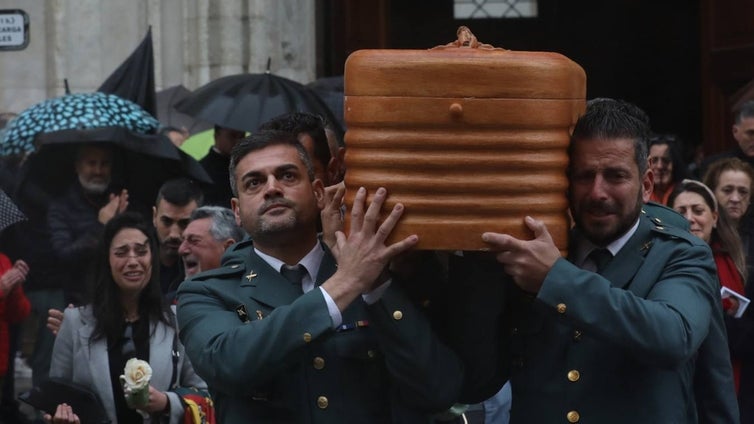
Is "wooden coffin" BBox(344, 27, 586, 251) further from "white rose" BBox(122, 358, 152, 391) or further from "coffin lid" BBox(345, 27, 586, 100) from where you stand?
"white rose" BBox(122, 358, 152, 391)

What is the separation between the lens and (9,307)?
365 inches

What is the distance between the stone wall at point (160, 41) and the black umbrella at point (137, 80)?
1307 millimetres

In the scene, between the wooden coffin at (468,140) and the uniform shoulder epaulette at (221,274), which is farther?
the uniform shoulder epaulette at (221,274)

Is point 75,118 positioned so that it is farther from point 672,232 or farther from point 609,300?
point 609,300

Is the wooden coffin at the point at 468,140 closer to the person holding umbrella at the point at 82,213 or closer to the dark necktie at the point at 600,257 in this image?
the dark necktie at the point at 600,257

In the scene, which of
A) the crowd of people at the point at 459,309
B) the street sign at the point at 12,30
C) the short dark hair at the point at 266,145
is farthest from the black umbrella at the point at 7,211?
the short dark hair at the point at 266,145

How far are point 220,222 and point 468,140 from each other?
3564mm

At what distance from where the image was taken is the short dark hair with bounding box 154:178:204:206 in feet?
29.0

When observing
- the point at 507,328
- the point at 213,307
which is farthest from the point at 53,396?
the point at 507,328

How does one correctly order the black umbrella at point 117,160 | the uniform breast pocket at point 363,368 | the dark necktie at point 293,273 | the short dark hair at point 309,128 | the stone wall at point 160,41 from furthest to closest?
1. the stone wall at point 160,41
2. the black umbrella at point 117,160
3. the short dark hair at point 309,128
4. the dark necktie at point 293,273
5. the uniform breast pocket at point 363,368

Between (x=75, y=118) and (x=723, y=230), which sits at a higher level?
(x=75, y=118)

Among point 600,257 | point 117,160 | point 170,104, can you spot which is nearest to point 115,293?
point 117,160

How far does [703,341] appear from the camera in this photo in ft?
15.6

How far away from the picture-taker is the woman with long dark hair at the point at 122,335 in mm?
7234
